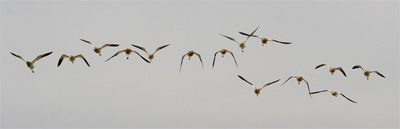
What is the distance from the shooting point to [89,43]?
113 feet

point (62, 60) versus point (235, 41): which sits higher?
point (235, 41)

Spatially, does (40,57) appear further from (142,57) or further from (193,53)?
(193,53)

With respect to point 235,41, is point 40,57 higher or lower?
lower

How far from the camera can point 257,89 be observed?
134 feet

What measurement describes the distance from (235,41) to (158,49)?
206 inches

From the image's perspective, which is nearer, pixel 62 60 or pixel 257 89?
pixel 62 60

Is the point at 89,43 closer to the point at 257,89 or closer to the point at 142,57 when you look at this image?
the point at 142,57

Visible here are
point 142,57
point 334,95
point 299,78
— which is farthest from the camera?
point 334,95


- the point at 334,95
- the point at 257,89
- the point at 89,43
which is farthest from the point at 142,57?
the point at 334,95

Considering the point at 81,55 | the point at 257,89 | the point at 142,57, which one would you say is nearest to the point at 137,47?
the point at 142,57

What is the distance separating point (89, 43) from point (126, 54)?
2.30 metres

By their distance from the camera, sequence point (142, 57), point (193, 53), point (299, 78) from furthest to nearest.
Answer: point (299, 78), point (193, 53), point (142, 57)

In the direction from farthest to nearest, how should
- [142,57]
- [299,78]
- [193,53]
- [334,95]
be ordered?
[334,95]
[299,78]
[193,53]
[142,57]

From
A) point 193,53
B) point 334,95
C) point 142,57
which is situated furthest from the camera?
point 334,95
